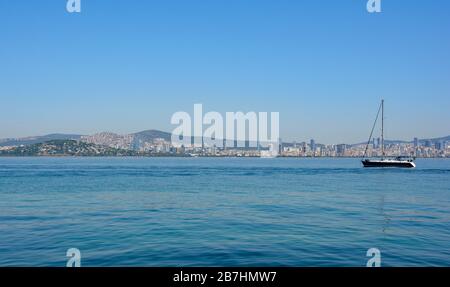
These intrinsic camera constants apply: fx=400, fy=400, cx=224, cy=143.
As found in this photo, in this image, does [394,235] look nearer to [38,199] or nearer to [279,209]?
[279,209]

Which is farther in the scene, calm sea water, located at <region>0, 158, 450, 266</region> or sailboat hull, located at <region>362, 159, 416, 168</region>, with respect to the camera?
sailboat hull, located at <region>362, 159, 416, 168</region>

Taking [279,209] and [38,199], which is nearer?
[279,209]

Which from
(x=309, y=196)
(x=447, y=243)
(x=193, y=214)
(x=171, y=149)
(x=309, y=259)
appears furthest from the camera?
(x=171, y=149)

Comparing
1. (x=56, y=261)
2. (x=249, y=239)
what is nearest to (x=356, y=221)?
(x=249, y=239)

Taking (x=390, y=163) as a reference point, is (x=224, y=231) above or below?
above

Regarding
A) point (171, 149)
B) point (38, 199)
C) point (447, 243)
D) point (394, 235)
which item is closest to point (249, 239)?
point (394, 235)

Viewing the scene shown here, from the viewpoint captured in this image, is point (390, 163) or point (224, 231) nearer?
point (224, 231)

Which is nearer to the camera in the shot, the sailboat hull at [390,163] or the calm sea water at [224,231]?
the calm sea water at [224,231]

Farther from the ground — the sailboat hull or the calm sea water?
the calm sea water

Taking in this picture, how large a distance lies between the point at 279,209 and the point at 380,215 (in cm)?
648

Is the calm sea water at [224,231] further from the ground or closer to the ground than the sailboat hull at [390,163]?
further from the ground

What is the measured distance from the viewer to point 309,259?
13352mm
